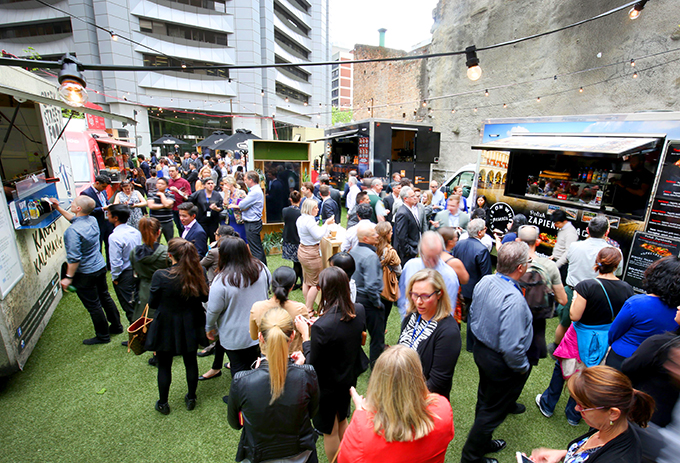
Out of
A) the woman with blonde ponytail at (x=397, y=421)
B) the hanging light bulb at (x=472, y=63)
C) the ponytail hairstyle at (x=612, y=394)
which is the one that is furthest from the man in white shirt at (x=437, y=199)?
the woman with blonde ponytail at (x=397, y=421)

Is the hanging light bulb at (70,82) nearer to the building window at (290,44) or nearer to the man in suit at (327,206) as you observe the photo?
the man in suit at (327,206)

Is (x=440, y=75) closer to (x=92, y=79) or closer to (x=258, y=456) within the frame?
(x=258, y=456)

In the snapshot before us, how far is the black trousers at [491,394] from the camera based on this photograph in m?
2.30

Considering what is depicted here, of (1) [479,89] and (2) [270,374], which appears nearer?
(2) [270,374]

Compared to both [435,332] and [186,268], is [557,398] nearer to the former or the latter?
[435,332]

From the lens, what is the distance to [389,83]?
2369cm

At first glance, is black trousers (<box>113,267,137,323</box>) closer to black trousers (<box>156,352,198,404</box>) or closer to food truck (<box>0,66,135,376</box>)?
food truck (<box>0,66,135,376</box>)

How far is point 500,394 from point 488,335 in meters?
0.47

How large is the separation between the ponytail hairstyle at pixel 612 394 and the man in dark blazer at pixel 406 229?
345cm

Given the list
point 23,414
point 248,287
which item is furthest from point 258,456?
point 23,414

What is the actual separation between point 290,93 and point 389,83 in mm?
20251

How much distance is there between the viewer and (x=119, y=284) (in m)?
4.18

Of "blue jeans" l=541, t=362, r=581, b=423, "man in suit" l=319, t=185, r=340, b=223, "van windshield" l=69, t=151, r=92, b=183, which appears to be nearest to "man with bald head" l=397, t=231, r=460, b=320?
"blue jeans" l=541, t=362, r=581, b=423


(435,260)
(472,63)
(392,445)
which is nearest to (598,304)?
(435,260)
